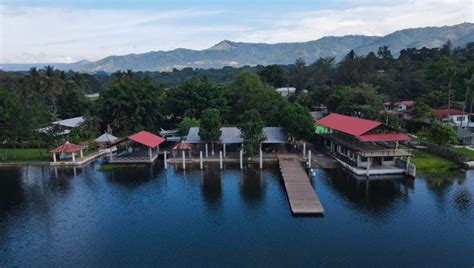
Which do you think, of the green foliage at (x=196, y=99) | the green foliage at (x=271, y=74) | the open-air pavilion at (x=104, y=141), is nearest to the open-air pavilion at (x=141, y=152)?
the open-air pavilion at (x=104, y=141)

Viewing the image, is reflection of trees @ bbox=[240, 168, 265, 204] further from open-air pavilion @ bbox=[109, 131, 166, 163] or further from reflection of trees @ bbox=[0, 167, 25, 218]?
reflection of trees @ bbox=[0, 167, 25, 218]

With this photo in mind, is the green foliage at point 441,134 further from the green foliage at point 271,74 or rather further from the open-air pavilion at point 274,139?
the green foliage at point 271,74

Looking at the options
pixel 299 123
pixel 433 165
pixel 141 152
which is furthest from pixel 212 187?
pixel 433 165

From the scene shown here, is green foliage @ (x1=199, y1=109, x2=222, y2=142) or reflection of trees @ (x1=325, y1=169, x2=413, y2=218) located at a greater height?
green foliage @ (x1=199, y1=109, x2=222, y2=142)

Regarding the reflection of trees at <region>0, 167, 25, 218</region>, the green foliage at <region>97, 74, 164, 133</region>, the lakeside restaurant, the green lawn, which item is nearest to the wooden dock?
the lakeside restaurant

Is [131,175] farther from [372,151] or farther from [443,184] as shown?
[443,184]

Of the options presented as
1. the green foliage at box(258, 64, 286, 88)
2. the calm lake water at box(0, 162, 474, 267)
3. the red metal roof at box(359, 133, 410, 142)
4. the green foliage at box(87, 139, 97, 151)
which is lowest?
the calm lake water at box(0, 162, 474, 267)
